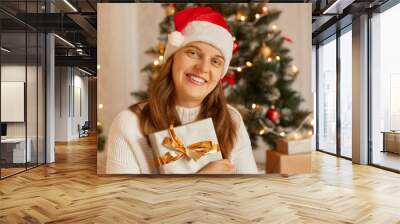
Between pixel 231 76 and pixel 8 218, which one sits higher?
pixel 231 76

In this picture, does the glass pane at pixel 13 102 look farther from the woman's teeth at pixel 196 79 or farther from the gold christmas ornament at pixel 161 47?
the woman's teeth at pixel 196 79

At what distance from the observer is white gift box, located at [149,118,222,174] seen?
5.50 metres

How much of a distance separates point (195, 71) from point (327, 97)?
5100 mm

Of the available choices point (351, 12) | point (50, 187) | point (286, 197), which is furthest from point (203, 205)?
point (351, 12)

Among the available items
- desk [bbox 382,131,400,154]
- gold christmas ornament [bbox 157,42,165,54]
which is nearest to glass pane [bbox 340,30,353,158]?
desk [bbox 382,131,400,154]

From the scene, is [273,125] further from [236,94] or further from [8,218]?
[8,218]

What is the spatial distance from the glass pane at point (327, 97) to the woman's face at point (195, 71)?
14.8 feet

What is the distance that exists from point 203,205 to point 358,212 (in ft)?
5.20

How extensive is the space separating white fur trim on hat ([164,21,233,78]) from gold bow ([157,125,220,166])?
114cm

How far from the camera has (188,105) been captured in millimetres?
5637

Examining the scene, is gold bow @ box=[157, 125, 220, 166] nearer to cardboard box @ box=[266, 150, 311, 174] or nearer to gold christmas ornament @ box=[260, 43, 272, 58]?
cardboard box @ box=[266, 150, 311, 174]

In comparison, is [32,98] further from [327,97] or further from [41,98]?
[327,97]

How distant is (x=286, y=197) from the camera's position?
4586mm

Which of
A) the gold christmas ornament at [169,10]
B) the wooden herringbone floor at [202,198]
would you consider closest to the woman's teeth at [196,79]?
the gold christmas ornament at [169,10]
